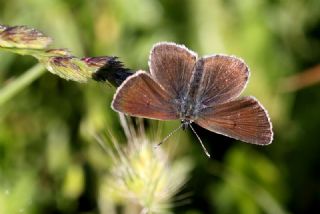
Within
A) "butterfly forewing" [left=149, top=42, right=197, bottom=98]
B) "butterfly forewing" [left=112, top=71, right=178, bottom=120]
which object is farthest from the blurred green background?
"butterfly forewing" [left=112, top=71, right=178, bottom=120]

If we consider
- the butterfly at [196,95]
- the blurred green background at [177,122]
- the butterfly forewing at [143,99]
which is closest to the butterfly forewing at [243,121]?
the butterfly at [196,95]

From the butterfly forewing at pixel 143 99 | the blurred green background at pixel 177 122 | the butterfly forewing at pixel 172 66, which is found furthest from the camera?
the blurred green background at pixel 177 122

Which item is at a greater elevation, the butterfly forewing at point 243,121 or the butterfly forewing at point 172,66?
the butterfly forewing at point 172,66

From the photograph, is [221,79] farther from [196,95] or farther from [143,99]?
[143,99]

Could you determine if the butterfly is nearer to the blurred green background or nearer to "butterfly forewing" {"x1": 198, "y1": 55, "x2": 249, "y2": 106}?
"butterfly forewing" {"x1": 198, "y1": 55, "x2": 249, "y2": 106}

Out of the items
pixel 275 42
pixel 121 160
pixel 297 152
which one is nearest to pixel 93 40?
pixel 275 42

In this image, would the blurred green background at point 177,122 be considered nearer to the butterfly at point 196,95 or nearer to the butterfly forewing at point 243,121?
the butterfly at point 196,95
